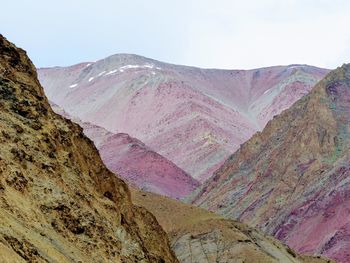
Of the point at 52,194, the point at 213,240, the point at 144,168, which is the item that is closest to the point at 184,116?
the point at 144,168

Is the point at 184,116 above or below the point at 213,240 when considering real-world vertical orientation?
above

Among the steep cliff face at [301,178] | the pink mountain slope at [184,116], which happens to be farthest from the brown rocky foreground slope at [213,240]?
the pink mountain slope at [184,116]

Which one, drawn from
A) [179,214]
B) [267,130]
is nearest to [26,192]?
[179,214]

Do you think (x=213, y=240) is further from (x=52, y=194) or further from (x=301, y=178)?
(x=301, y=178)

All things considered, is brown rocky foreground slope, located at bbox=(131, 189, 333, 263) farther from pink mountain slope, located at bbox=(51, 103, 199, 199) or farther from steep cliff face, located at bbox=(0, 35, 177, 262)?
pink mountain slope, located at bbox=(51, 103, 199, 199)

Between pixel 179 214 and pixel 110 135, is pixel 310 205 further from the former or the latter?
pixel 110 135
